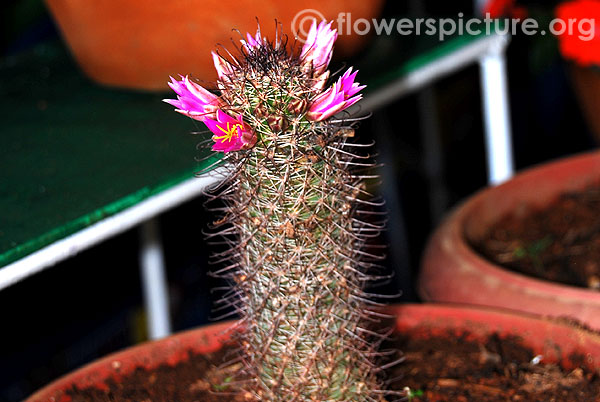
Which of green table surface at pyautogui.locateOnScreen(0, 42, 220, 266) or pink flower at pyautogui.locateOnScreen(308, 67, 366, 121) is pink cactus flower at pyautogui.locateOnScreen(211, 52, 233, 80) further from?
green table surface at pyautogui.locateOnScreen(0, 42, 220, 266)

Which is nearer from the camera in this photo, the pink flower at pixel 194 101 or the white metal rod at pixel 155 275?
the pink flower at pixel 194 101

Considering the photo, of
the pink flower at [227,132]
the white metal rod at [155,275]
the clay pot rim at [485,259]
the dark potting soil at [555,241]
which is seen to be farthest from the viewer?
the white metal rod at [155,275]

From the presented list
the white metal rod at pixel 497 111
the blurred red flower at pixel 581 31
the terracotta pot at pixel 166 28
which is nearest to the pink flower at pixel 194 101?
the terracotta pot at pixel 166 28

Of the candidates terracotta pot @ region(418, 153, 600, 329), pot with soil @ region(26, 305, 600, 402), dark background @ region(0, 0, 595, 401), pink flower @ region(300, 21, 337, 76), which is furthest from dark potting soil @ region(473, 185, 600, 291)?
pink flower @ region(300, 21, 337, 76)

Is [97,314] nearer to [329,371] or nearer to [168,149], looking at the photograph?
[168,149]

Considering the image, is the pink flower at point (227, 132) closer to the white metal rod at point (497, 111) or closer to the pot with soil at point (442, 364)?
the pot with soil at point (442, 364)

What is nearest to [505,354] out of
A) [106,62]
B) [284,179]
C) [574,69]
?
[284,179]

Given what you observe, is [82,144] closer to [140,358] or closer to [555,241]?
[140,358]
